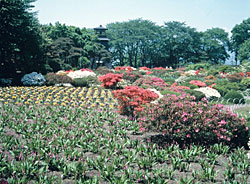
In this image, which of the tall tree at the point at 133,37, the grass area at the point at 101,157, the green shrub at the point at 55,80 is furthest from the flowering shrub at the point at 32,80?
the tall tree at the point at 133,37

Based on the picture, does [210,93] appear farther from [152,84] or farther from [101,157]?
[101,157]

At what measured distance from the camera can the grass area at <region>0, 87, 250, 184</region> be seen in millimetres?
4836

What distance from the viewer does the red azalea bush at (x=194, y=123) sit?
6.37 metres

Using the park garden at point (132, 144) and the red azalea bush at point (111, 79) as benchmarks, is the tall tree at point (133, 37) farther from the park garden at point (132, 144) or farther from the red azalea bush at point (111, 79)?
the park garden at point (132, 144)

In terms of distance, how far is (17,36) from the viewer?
1841cm

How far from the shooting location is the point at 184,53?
162ft

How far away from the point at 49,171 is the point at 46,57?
21.2m

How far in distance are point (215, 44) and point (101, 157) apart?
49797 mm

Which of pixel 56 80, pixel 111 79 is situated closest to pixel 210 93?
pixel 111 79

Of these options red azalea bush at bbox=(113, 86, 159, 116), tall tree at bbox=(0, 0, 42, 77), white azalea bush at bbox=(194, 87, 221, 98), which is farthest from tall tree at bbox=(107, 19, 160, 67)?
red azalea bush at bbox=(113, 86, 159, 116)

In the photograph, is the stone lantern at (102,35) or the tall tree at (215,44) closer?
the stone lantern at (102,35)

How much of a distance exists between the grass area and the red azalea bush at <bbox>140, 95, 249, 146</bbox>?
348mm

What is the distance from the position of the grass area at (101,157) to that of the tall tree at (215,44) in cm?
4672

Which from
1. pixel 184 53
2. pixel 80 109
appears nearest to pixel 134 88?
pixel 80 109
